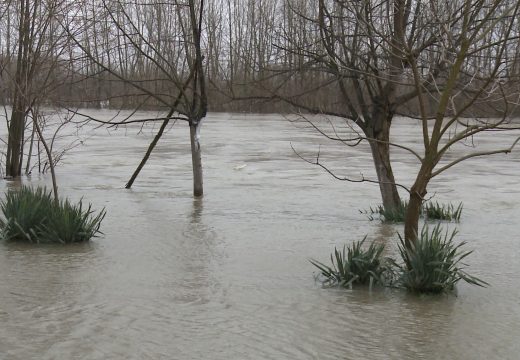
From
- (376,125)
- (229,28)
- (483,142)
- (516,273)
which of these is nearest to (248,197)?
(376,125)

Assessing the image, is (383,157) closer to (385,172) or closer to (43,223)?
(385,172)

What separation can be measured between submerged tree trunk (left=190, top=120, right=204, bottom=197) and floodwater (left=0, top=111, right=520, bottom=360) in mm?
200

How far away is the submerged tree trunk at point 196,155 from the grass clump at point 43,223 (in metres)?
3.99

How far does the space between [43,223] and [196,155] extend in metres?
4.20

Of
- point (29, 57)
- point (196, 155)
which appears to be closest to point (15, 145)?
point (29, 57)

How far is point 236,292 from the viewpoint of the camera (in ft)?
20.2

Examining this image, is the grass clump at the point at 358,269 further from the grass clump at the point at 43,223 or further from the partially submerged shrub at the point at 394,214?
the partially submerged shrub at the point at 394,214

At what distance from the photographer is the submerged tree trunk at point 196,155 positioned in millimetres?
11891

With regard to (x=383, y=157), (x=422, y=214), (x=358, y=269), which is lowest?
(x=422, y=214)

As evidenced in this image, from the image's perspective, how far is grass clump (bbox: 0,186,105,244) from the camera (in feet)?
25.6

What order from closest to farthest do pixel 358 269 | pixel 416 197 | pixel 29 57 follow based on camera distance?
pixel 358 269 < pixel 416 197 < pixel 29 57

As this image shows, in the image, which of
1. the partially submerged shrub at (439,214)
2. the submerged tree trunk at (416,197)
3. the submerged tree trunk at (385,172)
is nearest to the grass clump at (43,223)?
the submerged tree trunk at (416,197)

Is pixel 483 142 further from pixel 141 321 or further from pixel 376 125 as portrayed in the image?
pixel 141 321

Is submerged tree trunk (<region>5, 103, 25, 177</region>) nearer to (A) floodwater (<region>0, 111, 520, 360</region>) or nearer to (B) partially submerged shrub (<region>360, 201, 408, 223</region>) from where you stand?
(A) floodwater (<region>0, 111, 520, 360</region>)
